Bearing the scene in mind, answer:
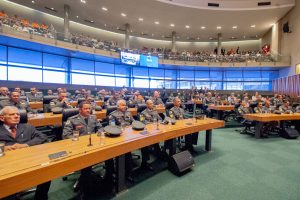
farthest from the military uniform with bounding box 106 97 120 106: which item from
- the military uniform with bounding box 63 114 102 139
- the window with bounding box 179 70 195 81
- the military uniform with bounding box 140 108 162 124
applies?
the window with bounding box 179 70 195 81

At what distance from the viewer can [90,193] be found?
264cm

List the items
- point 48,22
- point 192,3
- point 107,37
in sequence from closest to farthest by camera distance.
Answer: point 192,3 → point 48,22 → point 107,37

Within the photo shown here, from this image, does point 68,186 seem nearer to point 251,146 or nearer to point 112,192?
point 112,192

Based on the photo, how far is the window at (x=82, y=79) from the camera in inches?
579

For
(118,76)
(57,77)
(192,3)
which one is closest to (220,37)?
(192,3)

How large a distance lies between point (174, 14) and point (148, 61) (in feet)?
13.5

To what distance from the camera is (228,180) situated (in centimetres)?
311

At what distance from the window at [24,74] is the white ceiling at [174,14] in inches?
185

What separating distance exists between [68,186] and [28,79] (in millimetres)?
11818

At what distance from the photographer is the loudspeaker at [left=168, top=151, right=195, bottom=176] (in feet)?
10.6

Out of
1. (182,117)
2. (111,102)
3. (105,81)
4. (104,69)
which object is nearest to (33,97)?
(111,102)

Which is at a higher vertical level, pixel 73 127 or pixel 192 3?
pixel 192 3

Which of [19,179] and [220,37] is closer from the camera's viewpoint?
[19,179]

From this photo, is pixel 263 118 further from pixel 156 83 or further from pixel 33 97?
pixel 156 83
